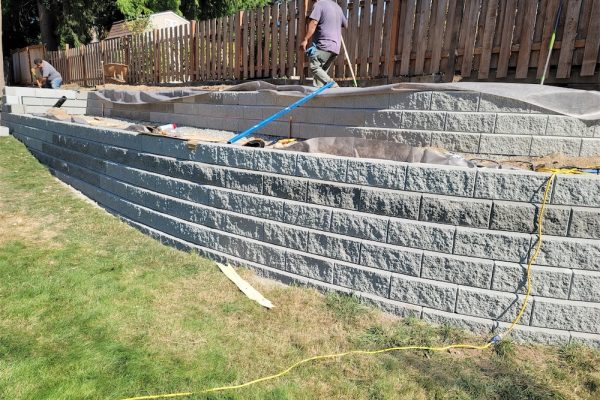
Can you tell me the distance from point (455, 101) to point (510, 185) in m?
1.18

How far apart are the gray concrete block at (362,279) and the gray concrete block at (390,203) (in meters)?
0.45

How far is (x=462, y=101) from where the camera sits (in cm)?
375

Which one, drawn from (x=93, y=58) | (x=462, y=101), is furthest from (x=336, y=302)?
(x=93, y=58)

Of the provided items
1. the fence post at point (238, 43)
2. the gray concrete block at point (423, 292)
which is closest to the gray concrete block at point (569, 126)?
the gray concrete block at point (423, 292)

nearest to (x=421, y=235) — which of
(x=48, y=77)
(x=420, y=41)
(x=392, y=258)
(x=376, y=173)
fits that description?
(x=392, y=258)

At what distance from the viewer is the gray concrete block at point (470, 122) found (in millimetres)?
3676

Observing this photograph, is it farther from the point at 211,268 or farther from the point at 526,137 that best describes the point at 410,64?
the point at 211,268

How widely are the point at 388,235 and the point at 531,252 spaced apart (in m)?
0.93

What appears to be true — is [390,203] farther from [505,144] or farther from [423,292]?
[505,144]

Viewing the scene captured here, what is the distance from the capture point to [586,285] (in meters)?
2.79

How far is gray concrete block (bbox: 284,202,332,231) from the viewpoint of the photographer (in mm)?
3452

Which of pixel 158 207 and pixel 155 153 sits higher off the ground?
pixel 155 153

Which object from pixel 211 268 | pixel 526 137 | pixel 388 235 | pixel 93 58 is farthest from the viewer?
pixel 93 58

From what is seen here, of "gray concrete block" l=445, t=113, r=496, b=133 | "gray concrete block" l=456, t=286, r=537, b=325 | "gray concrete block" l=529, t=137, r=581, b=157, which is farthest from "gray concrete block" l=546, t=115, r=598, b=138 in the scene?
"gray concrete block" l=456, t=286, r=537, b=325
